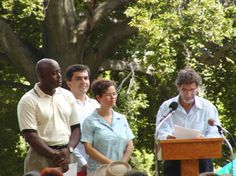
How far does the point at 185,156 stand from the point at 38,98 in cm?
137

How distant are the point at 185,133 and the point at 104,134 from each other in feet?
2.73

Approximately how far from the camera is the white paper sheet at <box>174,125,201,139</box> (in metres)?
8.46

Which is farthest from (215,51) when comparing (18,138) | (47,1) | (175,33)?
(18,138)

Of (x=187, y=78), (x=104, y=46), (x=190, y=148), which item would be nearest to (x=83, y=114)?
(x=187, y=78)

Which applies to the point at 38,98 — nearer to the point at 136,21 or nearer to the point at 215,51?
the point at 136,21

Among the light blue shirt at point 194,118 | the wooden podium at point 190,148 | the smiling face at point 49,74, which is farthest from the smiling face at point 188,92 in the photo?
the smiling face at point 49,74

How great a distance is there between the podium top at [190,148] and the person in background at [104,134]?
766 mm

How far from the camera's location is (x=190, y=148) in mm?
8258

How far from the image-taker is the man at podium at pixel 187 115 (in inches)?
348

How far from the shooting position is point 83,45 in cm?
1731

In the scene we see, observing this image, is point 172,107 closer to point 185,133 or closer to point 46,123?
point 185,133

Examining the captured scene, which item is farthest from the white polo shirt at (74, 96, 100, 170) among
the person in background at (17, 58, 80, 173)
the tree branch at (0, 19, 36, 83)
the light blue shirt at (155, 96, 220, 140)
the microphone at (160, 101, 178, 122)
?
the tree branch at (0, 19, 36, 83)

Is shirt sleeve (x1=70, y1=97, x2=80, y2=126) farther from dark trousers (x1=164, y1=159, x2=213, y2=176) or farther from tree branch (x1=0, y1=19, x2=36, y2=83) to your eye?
tree branch (x1=0, y1=19, x2=36, y2=83)

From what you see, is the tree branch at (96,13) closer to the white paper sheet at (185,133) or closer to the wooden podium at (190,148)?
the white paper sheet at (185,133)
